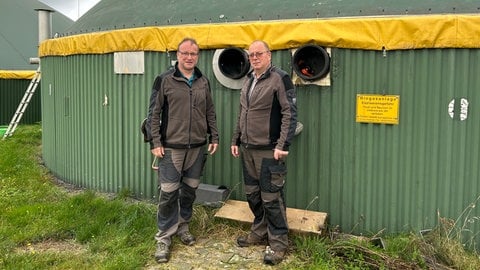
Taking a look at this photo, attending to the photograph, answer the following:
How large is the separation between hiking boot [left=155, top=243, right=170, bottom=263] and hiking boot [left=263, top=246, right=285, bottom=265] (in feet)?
3.05

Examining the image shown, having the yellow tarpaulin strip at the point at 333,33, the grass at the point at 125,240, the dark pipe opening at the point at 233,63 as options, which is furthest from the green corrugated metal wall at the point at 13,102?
the dark pipe opening at the point at 233,63

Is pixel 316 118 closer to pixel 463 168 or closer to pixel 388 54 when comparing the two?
pixel 388 54

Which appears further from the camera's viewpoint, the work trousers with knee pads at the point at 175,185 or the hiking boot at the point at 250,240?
the hiking boot at the point at 250,240

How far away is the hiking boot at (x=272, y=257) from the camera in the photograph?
4551 millimetres

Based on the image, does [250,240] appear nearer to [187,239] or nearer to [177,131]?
[187,239]

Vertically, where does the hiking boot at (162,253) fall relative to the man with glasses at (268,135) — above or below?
below

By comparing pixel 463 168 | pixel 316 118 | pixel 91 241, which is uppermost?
pixel 316 118

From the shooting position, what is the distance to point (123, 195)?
6.67 metres

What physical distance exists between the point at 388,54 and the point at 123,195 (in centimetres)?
387

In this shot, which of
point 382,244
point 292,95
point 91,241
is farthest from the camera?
point 91,241

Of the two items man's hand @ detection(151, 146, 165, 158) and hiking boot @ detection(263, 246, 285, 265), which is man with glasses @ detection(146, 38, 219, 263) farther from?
hiking boot @ detection(263, 246, 285, 265)

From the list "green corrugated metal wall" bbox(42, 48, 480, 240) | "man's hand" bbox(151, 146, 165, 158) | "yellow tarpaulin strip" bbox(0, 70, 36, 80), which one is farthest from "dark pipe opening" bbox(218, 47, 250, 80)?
"yellow tarpaulin strip" bbox(0, 70, 36, 80)

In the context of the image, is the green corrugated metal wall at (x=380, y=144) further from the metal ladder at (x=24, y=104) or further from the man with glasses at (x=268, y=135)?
the metal ladder at (x=24, y=104)

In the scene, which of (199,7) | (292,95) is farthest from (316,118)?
(199,7)
